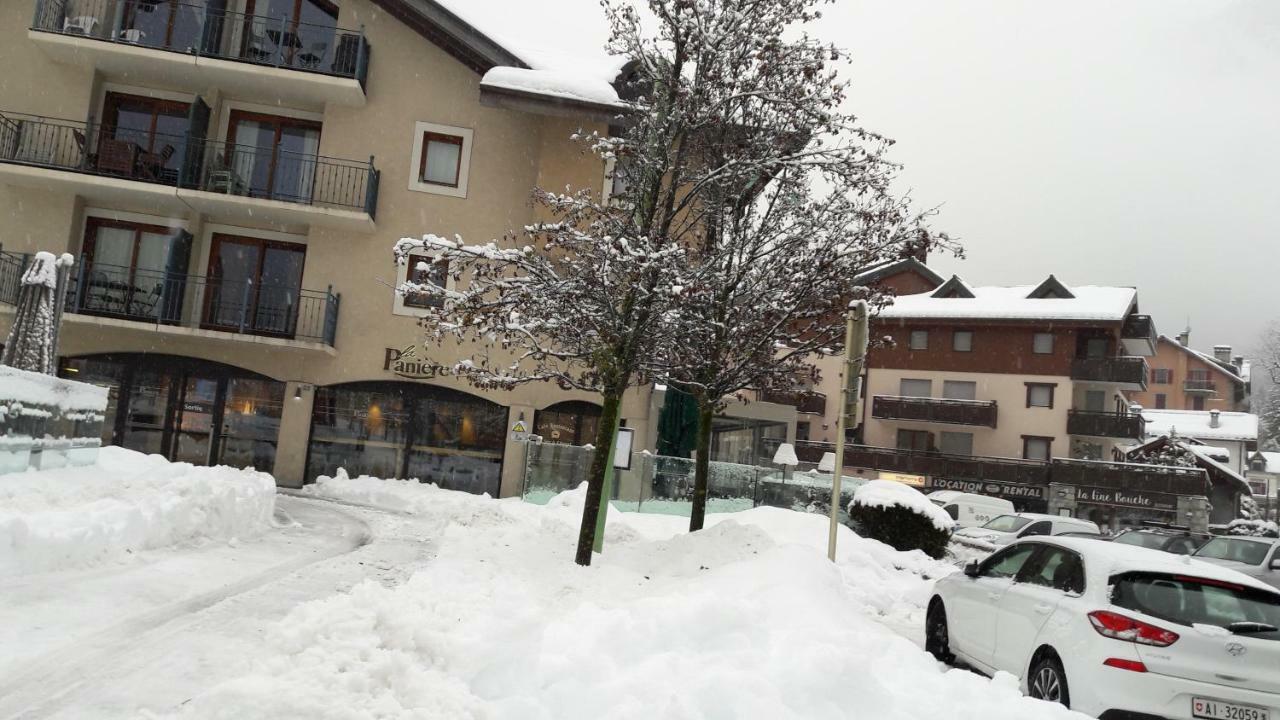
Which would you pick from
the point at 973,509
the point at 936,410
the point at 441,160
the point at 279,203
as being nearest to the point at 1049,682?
the point at 441,160

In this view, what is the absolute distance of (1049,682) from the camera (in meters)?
6.61

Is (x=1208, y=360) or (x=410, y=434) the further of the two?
(x=1208, y=360)

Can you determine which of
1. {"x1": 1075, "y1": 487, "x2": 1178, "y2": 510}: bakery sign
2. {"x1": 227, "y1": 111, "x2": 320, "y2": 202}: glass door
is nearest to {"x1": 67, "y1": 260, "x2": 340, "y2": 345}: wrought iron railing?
{"x1": 227, "y1": 111, "x2": 320, "y2": 202}: glass door

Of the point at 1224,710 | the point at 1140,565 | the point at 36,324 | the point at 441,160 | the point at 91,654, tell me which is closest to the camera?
the point at 91,654

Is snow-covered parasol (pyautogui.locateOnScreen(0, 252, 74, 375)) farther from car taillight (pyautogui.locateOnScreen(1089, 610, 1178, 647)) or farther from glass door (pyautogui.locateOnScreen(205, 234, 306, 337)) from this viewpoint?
car taillight (pyautogui.locateOnScreen(1089, 610, 1178, 647))

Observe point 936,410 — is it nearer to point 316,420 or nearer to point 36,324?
point 316,420

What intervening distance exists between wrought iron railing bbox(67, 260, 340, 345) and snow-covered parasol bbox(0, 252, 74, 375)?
8206 millimetres

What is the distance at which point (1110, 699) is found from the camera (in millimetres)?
5953

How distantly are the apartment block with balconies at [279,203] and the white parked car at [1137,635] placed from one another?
1502 centimetres

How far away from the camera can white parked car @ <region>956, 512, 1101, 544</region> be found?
22.5 meters

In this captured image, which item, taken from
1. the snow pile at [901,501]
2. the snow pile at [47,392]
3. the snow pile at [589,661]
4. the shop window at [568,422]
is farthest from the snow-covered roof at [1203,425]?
the snow pile at [47,392]

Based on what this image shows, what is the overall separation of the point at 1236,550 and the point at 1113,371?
1109 inches

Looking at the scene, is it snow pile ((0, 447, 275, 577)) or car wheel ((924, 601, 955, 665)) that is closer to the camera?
snow pile ((0, 447, 275, 577))

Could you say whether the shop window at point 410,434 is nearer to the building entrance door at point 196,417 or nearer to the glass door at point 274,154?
the building entrance door at point 196,417
